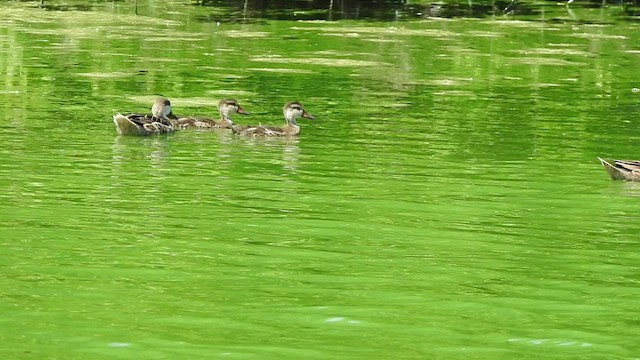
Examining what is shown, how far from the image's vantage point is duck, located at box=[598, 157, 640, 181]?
1488cm

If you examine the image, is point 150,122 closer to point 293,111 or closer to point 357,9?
point 293,111

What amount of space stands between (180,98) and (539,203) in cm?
853

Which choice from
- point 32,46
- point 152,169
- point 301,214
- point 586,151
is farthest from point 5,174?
point 32,46

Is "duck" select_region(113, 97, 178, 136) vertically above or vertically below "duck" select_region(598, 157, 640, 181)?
below

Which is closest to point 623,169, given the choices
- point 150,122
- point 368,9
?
point 150,122

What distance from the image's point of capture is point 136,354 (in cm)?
773

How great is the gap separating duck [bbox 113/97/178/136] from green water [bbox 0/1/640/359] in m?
0.16

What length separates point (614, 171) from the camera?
15.0 meters

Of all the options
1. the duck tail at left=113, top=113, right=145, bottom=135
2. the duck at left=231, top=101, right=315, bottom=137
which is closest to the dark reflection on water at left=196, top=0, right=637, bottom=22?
the duck at left=231, top=101, right=315, bottom=137

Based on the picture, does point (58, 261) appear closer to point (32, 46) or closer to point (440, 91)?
point (440, 91)

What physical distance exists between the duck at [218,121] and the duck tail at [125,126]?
82 centimetres

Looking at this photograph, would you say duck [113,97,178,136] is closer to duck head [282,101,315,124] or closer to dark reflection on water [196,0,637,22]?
duck head [282,101,315,124]

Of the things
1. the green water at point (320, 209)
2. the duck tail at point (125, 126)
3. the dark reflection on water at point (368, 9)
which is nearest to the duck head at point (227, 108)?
the green water at point (320, 209)

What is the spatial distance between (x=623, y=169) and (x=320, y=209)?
3569 mm
